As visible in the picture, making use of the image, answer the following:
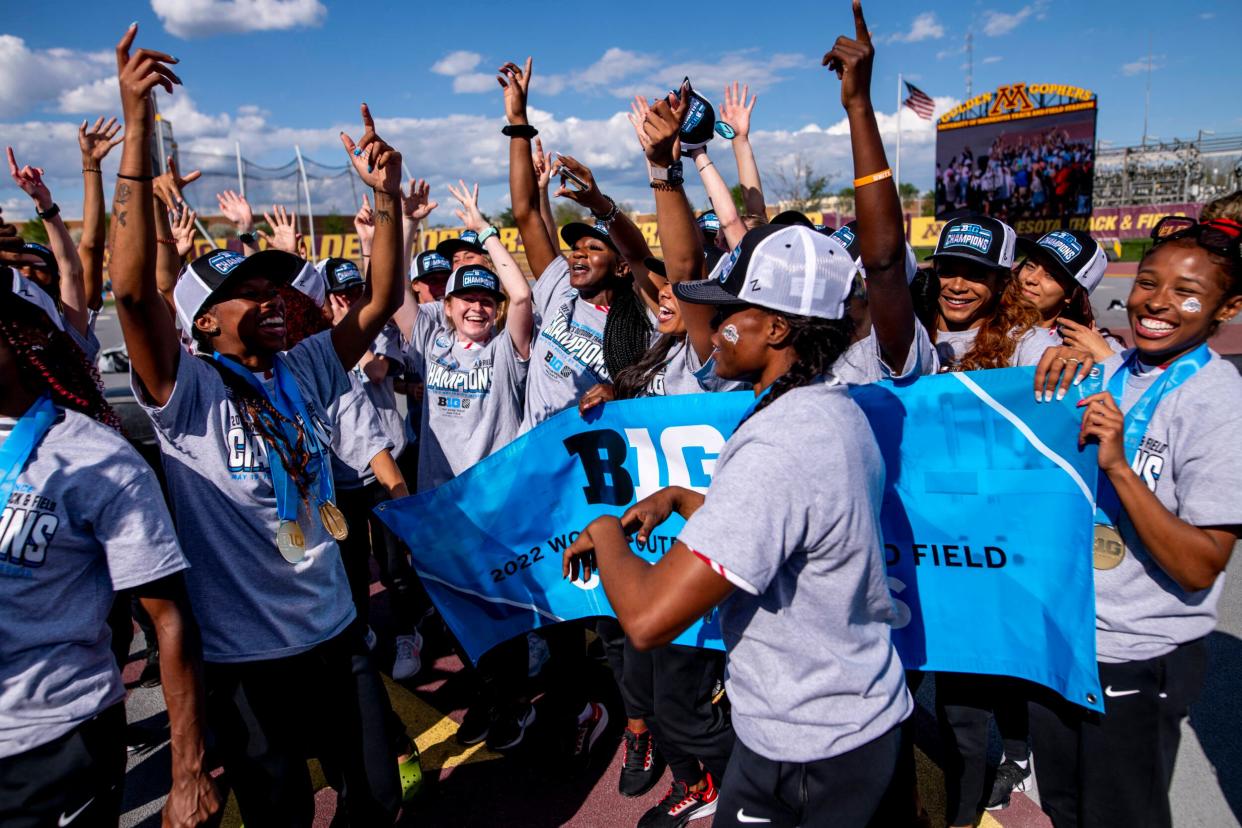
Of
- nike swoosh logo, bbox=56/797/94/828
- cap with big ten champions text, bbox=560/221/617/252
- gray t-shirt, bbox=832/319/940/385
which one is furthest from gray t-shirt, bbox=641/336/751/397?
nike swoosh logo, bbox=56/797/94/828

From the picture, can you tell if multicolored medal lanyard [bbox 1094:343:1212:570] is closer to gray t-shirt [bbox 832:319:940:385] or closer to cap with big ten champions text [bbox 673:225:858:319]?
gray t-shirt [bbox 832:319:940:385]

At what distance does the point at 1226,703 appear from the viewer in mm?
3889

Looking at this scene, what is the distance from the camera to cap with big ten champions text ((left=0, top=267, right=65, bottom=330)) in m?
2.21

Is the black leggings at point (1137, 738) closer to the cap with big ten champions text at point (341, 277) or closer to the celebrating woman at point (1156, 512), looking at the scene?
the celebrating woman at point (1156, 512)

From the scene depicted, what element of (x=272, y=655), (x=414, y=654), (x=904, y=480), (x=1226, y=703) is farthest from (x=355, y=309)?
(x=1226, y=703)

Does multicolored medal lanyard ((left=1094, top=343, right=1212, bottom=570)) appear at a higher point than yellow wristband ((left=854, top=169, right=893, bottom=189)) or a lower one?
lower

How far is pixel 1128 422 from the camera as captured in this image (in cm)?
242

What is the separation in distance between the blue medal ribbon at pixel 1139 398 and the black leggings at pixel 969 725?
82 cm

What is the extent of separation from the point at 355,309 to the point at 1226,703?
4.35 metres

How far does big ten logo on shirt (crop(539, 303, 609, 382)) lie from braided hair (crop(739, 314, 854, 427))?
2.05m

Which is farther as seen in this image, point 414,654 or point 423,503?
→ point 414,654

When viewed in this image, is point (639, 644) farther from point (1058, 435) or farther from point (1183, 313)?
point (1183, 313)

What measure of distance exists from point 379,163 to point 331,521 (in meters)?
1.42

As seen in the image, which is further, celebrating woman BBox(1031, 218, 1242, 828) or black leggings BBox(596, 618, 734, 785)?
black leggings BBox(596, 618, 734, 785)
